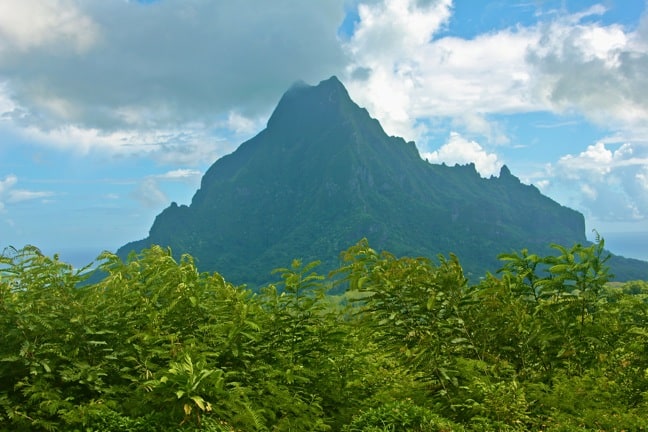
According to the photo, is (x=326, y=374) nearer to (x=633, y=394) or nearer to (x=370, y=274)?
(x=370, y=274)

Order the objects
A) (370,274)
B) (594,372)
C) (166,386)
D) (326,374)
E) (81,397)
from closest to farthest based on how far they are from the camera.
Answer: (166,386)
(81,397)
(594,372)
(326,374)
(370,274)

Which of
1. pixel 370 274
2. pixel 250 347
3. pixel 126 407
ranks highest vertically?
pixel 370 274

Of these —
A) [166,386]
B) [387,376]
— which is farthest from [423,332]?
[166,386]

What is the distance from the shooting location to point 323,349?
7.33 meters

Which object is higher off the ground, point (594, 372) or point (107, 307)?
point (107, 307)

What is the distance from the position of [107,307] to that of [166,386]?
1.59 meters

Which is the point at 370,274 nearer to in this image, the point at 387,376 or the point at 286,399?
the point at 387,376

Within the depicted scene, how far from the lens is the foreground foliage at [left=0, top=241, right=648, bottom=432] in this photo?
5805mm

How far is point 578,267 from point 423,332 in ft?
7.75

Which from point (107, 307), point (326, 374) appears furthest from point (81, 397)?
point (326, 374)

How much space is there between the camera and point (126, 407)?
19.5 ft

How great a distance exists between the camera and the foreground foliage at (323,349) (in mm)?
5805

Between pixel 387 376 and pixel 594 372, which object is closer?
pixel 594 372

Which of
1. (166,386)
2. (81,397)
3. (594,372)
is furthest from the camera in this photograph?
(594,372)
